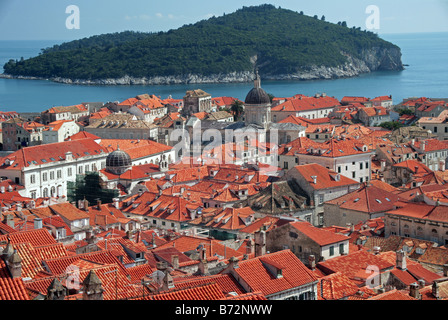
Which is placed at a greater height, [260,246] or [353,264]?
[260,246]

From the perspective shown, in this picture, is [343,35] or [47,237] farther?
[343,35]

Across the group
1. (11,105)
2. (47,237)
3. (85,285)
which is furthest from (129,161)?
(11,105)

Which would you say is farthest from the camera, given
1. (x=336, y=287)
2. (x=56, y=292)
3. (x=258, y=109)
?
(x=258, y=109)

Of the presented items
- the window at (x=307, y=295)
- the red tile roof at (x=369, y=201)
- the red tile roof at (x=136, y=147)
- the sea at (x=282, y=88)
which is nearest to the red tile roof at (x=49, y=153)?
the red tile roof at (x=136, y=147)

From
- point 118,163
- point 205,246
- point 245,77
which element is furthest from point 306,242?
point 245,77

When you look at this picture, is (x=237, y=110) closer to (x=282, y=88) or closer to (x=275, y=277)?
(x=275, y=277)

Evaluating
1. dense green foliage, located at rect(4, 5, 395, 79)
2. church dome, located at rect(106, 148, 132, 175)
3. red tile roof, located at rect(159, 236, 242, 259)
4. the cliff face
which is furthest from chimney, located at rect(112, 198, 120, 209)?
the cliff face
